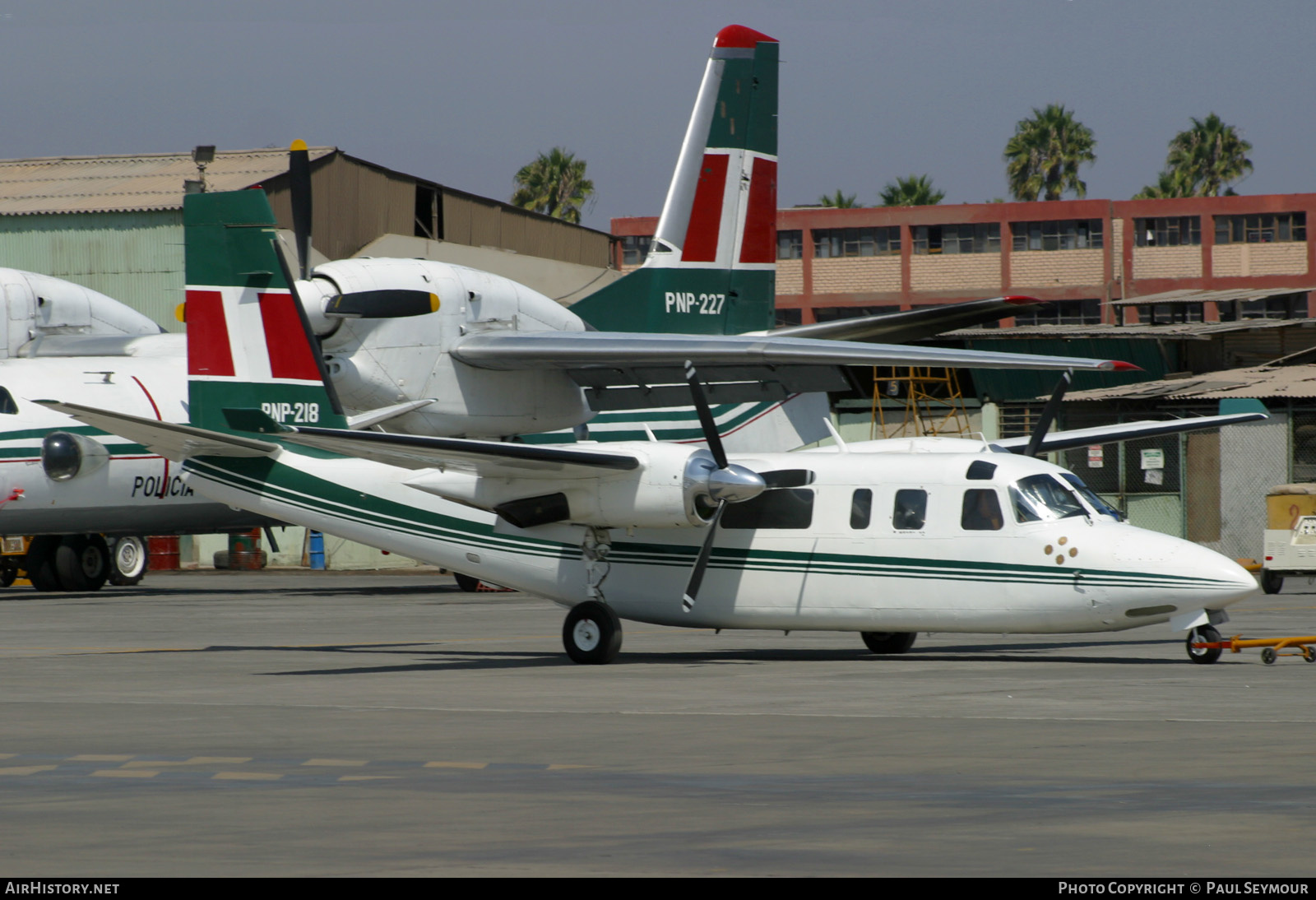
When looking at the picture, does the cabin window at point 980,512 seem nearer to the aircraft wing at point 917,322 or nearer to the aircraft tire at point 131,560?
the aircraft wing at point 917,322

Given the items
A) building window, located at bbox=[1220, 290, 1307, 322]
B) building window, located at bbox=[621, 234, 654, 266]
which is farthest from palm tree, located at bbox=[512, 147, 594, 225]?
building window, located at bbox=[1220, 290, 1307, 322]

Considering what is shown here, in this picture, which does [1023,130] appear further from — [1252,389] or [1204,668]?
[1204,668]

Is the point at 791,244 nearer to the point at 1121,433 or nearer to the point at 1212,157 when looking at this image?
the point at 1212,157

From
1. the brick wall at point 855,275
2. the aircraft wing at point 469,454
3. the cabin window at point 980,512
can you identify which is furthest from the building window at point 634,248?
the cabin window at point 980,512

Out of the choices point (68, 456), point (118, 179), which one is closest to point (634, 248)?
point (118, 179)

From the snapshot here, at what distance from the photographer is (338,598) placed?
1277 inches

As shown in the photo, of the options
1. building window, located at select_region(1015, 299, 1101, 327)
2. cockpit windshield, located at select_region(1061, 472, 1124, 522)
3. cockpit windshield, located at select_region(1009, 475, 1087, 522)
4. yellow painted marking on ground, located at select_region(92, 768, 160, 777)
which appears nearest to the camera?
yellow painted marking on ground, located at select_region(92, 768, 160, 777)

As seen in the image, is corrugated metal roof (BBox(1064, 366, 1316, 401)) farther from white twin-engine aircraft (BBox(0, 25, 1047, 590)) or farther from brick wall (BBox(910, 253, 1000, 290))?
brick wall (BBox(910, 253, 1000, 290))

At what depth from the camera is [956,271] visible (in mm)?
86375

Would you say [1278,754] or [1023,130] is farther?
[1023,130]

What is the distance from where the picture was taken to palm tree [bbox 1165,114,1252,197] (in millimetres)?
108938

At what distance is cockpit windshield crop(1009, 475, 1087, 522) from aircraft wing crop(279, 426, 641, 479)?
3.93 meters
